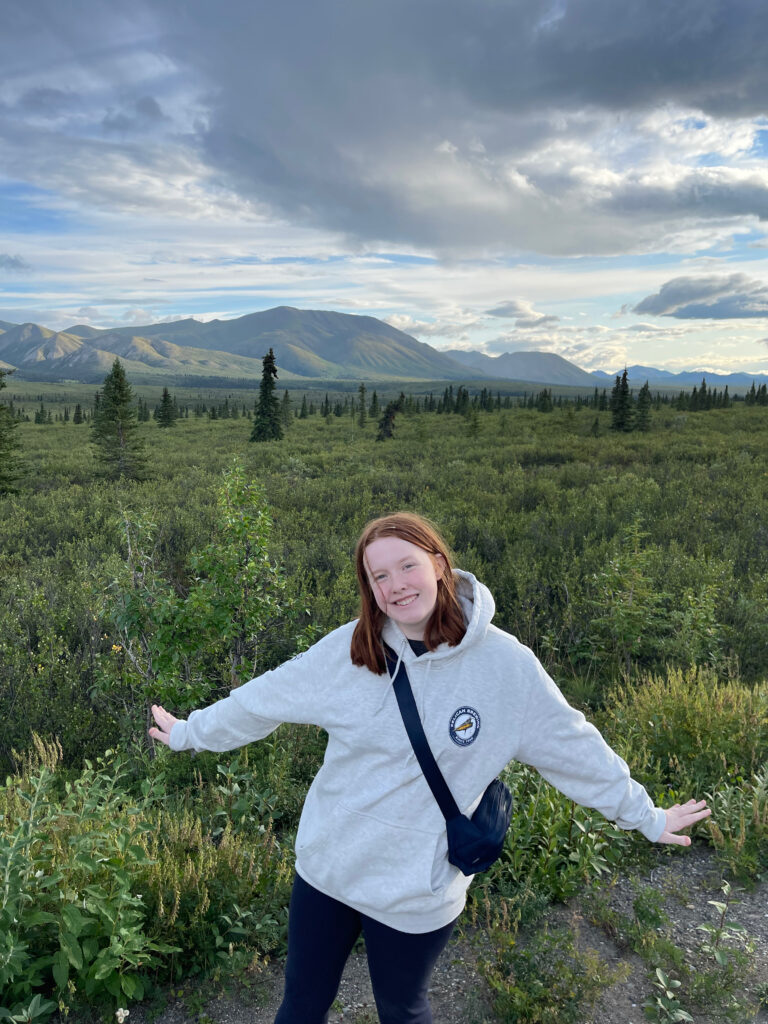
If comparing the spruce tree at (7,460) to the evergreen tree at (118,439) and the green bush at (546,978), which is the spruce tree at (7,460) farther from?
the green bush at (546,978)

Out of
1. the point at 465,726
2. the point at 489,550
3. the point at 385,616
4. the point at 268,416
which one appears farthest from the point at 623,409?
the point at 465,726

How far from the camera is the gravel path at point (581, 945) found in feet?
8.68

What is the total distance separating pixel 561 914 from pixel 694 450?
2135cm

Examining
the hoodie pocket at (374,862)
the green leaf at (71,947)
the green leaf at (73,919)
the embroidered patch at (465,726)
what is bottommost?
the green leaf at (71,947)

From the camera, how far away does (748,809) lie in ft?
12.4

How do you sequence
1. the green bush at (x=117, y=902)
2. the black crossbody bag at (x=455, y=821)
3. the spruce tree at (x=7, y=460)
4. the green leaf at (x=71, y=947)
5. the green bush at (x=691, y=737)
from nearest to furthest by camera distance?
the black crossbody bag at (x=455, y=821) < the green leaf at (x=71, y=947) < the green bush at (x=117, y=902) < the green bush at (x=691, y=737) < the spruce tree at (x=7, y=460)

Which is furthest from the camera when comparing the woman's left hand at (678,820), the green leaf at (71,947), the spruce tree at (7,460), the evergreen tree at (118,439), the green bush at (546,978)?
the evergreen tree at (118,439)

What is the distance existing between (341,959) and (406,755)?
2.97ft

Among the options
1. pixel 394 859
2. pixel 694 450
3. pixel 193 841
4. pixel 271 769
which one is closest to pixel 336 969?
pixel 394 859

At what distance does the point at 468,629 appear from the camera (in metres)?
1.93

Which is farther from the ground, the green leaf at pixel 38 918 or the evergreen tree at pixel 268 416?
the evergreen tree at pixel 268 416

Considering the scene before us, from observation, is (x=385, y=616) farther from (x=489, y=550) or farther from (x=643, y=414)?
(x=643, y=414)

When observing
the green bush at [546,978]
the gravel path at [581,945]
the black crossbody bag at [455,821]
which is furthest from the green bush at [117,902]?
the black crossbody bag at [455,821]

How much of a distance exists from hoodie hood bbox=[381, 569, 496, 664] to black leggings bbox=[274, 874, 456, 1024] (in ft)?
3.01
